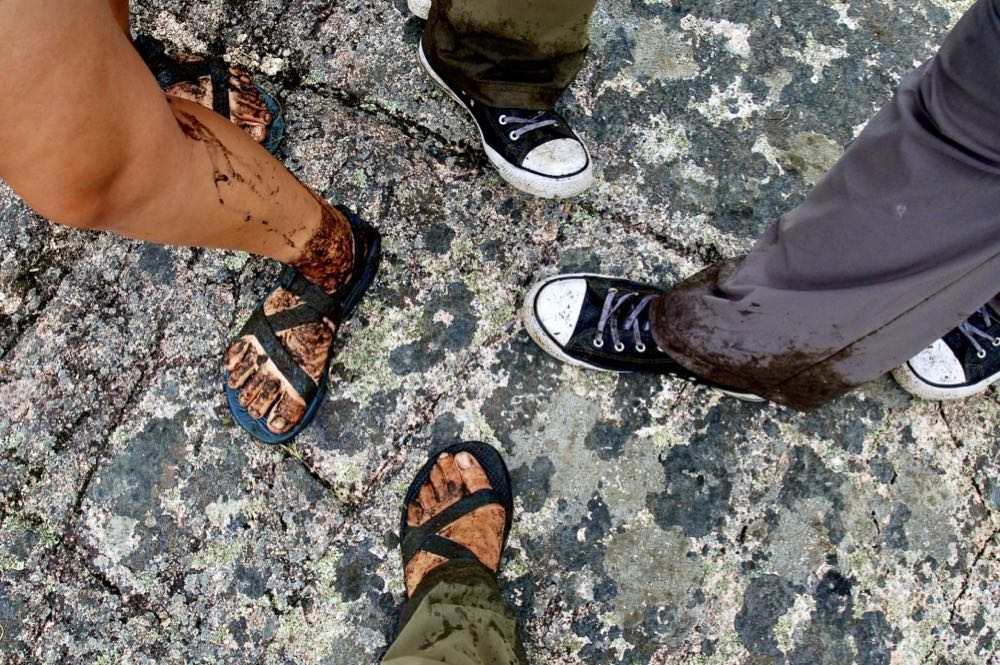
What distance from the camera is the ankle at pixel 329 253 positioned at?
5.28 ft

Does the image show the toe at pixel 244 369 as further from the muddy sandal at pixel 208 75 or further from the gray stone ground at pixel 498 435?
the muddy sandal at pixel 208 75

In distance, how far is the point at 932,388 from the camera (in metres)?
1.78

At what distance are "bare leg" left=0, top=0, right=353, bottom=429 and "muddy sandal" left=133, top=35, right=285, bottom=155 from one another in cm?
63

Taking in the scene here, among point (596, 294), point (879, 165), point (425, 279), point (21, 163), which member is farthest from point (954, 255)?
point (21, 163)

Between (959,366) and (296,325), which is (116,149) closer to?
(296,325)

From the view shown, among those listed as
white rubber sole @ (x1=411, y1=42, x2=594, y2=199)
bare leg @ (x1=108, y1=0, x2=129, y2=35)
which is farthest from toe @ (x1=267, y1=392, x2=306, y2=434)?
bare leg @ (x1=108, y1=0, x2=129, y2=35)

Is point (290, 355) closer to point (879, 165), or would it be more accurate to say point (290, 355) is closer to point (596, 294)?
point (596, 294)

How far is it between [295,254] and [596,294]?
2.72ft

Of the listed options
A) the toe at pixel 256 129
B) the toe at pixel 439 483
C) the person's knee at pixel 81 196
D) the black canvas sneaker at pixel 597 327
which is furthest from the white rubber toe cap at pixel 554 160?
the person's knee at pixel 81 196

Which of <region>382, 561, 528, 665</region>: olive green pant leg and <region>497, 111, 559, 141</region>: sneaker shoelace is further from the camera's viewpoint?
<region>497, 111, 559, 141</region>: sneaker shoelace

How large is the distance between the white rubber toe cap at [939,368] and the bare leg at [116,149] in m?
1.67

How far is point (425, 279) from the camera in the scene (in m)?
1.95

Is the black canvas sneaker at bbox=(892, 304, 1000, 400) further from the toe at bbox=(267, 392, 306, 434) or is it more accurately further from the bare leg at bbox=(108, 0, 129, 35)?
the bare leg at bbox=(108, 0, 129, 35)

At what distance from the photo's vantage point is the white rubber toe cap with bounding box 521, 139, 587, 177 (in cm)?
190
